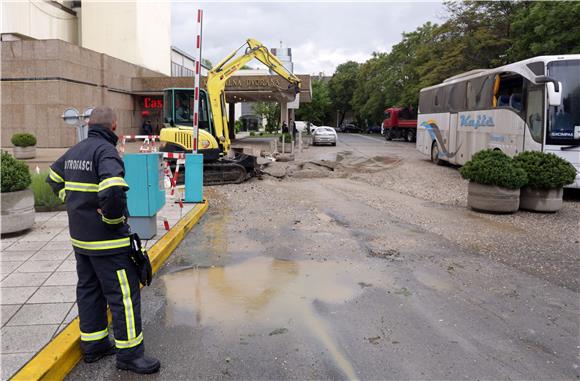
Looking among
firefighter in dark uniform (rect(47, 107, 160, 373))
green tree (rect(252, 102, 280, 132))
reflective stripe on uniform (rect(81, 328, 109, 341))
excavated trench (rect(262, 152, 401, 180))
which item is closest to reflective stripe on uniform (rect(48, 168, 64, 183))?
firefighter in dark uniform (rect(47, 107, 160, 373))

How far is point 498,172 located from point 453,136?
990 cm

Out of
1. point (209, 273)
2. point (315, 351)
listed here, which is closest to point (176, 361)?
point (315, 351)

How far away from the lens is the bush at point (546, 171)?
33.7 ft

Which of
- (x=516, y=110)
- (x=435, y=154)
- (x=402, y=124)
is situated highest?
(x=402, y=124)

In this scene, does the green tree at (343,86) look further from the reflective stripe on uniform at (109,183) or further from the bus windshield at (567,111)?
the reflective stripe on uniform at (109,183)

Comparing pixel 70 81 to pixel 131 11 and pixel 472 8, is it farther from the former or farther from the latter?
pixel 472 8

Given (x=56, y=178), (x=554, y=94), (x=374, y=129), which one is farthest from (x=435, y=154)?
(x=374, y=129)

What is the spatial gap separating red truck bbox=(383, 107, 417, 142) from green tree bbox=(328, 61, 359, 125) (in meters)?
37.2

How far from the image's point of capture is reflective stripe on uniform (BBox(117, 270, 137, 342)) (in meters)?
3.75

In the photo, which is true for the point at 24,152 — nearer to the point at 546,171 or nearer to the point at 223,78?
the point at 223,78

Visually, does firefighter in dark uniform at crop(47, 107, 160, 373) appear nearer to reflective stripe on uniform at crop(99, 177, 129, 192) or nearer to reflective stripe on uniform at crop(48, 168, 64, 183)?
reflective stripe on uniform at crop(99, 177, 129, 192)

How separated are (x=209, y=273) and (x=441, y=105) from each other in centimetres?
1755

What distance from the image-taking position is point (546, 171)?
33.9 feet

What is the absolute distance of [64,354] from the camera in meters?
3.76
